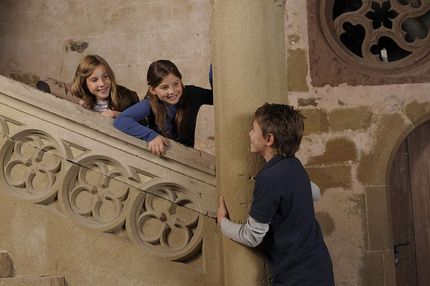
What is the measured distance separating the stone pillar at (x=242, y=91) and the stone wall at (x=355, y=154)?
2337 mm

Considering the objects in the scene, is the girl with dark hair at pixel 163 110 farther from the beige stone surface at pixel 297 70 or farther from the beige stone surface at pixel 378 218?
the beige stone surface at pixel 378 218

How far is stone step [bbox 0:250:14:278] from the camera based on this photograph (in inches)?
105

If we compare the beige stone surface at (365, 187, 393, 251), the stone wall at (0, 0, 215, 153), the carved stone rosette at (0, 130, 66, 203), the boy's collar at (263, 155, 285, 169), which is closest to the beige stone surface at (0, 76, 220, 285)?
the carved stone rosette at (0, 130, 66, 203)

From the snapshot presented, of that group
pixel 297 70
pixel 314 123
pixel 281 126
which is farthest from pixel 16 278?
pixel 297 70

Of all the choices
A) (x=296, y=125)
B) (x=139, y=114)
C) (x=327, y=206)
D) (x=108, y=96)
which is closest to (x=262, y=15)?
(x=296, y=125)

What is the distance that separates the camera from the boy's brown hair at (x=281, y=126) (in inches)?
87.7

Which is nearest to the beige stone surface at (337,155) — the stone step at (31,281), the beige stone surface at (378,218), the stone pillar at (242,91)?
the beige stone surface at (378,218)

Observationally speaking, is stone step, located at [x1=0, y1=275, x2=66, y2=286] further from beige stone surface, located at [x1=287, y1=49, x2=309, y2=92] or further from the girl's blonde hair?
beige stone surface, located at [x1=287, y1=49, x2=309, y2=92]

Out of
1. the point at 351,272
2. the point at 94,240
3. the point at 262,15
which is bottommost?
the point at 351,272

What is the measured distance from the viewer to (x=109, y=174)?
2.77m

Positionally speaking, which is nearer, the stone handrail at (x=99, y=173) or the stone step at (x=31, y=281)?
the stone step at (x=31, y=281)

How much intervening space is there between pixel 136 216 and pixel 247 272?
688 mm

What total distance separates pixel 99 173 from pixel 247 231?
91 cm

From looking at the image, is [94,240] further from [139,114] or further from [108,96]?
[108,96]
